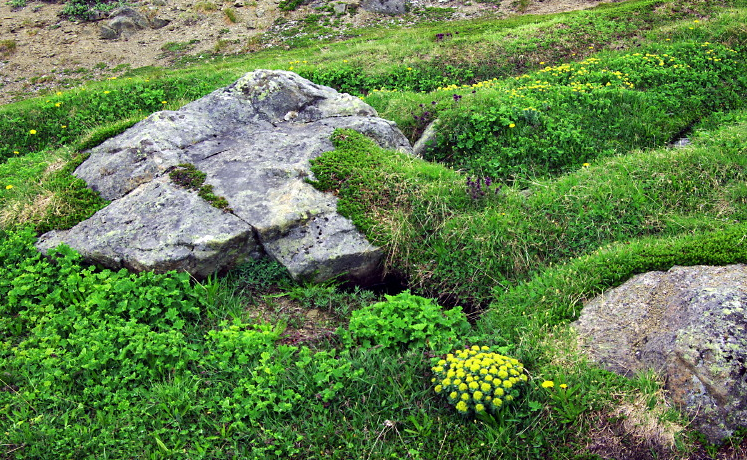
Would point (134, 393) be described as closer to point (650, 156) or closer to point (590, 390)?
point (590, 390)

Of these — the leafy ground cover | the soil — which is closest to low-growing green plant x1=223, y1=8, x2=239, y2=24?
the soil

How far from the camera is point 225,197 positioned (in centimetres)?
690

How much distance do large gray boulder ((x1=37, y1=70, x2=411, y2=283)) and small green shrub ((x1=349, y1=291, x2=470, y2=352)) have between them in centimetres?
134

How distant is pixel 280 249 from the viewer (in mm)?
6633

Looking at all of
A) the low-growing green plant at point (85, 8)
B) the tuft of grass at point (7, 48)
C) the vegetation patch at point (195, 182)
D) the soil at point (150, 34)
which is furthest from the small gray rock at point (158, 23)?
the vegetation patch at point (195, 182)

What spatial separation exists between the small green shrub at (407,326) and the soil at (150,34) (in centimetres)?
1688

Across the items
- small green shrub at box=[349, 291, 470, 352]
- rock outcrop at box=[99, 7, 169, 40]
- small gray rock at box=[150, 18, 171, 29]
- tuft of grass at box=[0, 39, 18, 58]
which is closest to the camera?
small green shrub at box=[349, 291, 470, 352]

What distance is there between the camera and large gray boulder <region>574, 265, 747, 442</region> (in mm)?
4199

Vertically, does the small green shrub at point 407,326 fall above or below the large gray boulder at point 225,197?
below

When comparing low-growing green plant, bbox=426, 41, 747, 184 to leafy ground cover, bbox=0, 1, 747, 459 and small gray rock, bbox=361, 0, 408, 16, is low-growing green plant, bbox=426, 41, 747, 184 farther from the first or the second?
small gray rock, bbox=361, 0, 408, 16

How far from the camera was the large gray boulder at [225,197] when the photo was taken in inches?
252

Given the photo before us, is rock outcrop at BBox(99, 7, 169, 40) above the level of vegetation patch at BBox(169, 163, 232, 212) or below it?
below

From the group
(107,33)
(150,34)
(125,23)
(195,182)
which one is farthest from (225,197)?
(125,23)

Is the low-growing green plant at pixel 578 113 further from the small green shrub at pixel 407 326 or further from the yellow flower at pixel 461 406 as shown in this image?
the yellow flower at pixel 461 406
